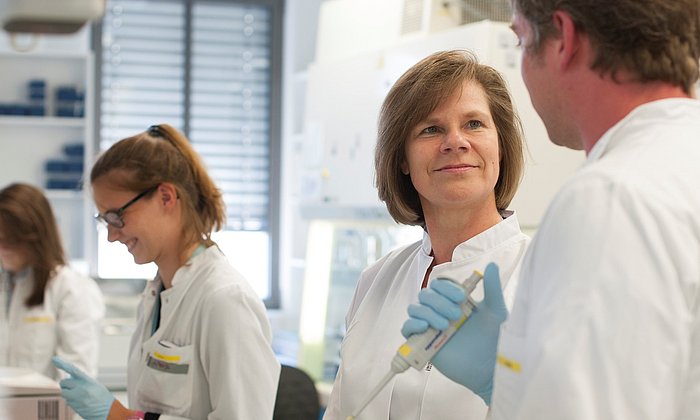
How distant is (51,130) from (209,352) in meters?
4.03

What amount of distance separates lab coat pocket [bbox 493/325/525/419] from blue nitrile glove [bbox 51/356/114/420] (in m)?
1.17

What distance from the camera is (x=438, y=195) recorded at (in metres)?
1.51

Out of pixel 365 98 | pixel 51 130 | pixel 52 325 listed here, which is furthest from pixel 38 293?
pixel 51 130

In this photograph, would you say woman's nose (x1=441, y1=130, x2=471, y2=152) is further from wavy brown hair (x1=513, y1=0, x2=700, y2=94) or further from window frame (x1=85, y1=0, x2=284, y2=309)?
window frame (x1=85, y1=0, x2=284, y2=309)

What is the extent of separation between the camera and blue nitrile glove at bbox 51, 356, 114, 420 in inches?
72.7

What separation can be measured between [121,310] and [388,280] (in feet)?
10.6

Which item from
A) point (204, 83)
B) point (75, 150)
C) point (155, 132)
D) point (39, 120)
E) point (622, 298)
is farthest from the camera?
point (204, 83)

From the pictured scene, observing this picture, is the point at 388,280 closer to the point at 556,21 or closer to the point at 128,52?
the point at 556,21

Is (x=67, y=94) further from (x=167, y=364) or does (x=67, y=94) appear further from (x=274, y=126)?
(x=167, y=364)

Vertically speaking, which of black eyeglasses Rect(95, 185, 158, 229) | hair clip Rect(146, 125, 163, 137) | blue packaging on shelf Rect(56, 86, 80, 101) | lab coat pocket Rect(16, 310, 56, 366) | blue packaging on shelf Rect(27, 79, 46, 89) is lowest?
lab coat pocket Rect(16, 310, 56, 366)

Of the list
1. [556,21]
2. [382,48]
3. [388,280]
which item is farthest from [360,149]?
[556,21]

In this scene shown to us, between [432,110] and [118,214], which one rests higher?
[432,110]

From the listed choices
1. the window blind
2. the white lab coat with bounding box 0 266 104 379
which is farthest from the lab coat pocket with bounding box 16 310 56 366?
the window blind

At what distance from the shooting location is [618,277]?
0.78 metres
